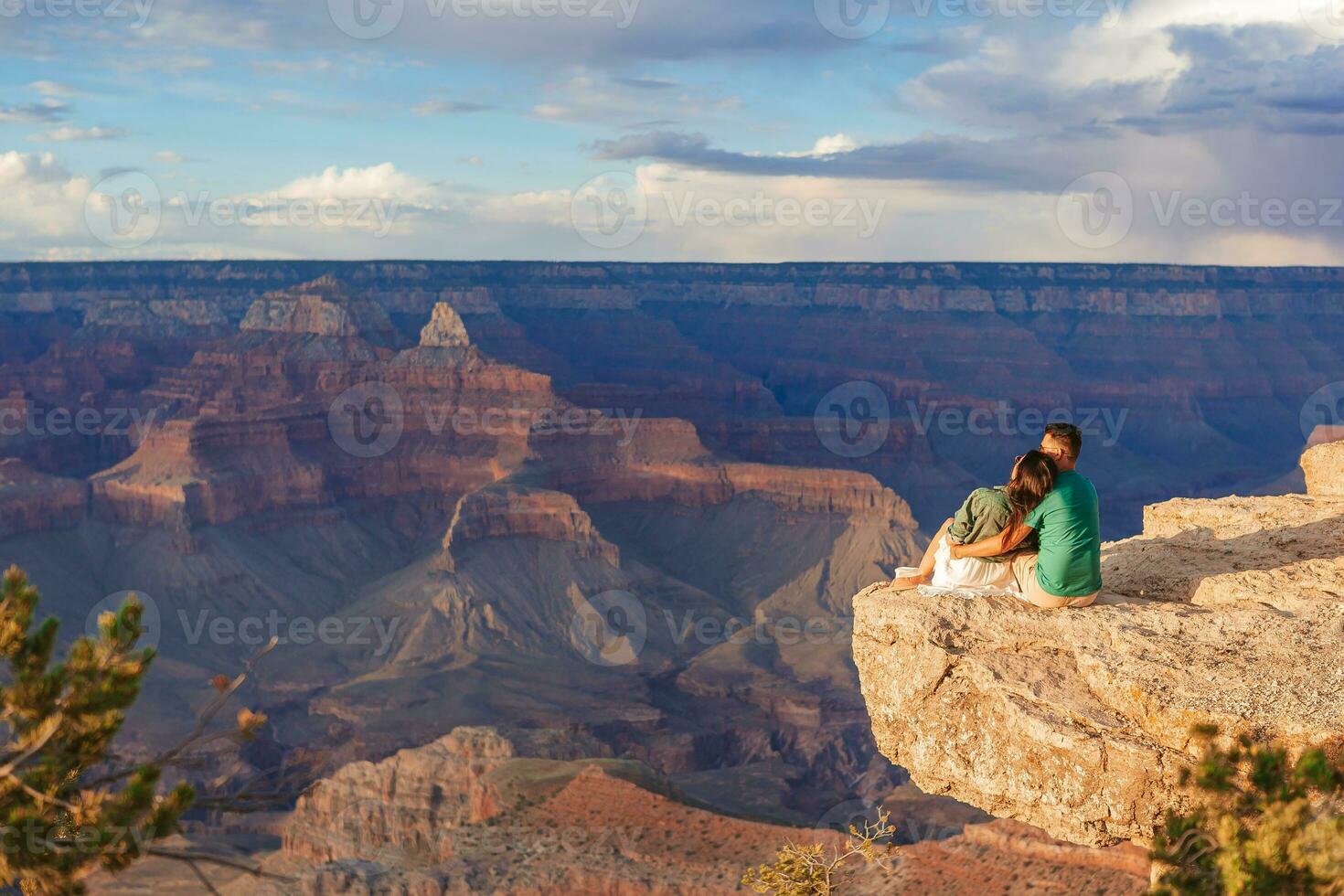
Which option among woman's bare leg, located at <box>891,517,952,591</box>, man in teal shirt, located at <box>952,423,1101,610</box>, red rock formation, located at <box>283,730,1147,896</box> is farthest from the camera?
red rock formation, located at <box>283,730,1147,896</box>

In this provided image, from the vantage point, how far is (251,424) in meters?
102

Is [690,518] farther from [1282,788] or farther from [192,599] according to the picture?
[1282,788]

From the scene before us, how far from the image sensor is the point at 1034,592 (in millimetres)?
13023

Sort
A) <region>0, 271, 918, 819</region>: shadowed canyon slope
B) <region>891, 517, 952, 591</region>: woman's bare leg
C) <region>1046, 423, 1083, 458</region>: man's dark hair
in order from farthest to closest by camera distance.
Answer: <region>0, 271, 918, 819</region>: shadowed canyon slope → <region>891, 517, 952, 591</region>: woman's bare leg → <region>1046, 423, 1083, 458</region>: man's dark hair

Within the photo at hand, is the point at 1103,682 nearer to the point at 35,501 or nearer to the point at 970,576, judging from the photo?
the point at 970,576

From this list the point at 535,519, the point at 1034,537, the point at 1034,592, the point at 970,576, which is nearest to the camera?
the point at 1034,592

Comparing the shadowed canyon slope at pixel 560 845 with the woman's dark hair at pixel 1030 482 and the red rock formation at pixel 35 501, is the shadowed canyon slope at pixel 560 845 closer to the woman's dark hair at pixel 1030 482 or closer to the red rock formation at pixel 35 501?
the woman's dark hair at pixel 1030 482

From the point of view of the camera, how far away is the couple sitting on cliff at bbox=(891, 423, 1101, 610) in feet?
41.6

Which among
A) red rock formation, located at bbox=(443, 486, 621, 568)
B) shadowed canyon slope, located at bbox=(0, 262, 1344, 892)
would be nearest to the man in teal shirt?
shadowed canyon slope, located at bbox=(0, 262, 1344, 892)

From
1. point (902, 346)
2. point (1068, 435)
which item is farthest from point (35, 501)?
point (902, 346)

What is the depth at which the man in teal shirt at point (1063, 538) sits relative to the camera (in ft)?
41.5

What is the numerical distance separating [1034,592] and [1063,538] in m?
0.70

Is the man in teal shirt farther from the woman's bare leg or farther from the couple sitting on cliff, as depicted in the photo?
the woman's bare leg

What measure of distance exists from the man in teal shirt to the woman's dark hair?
72mm
